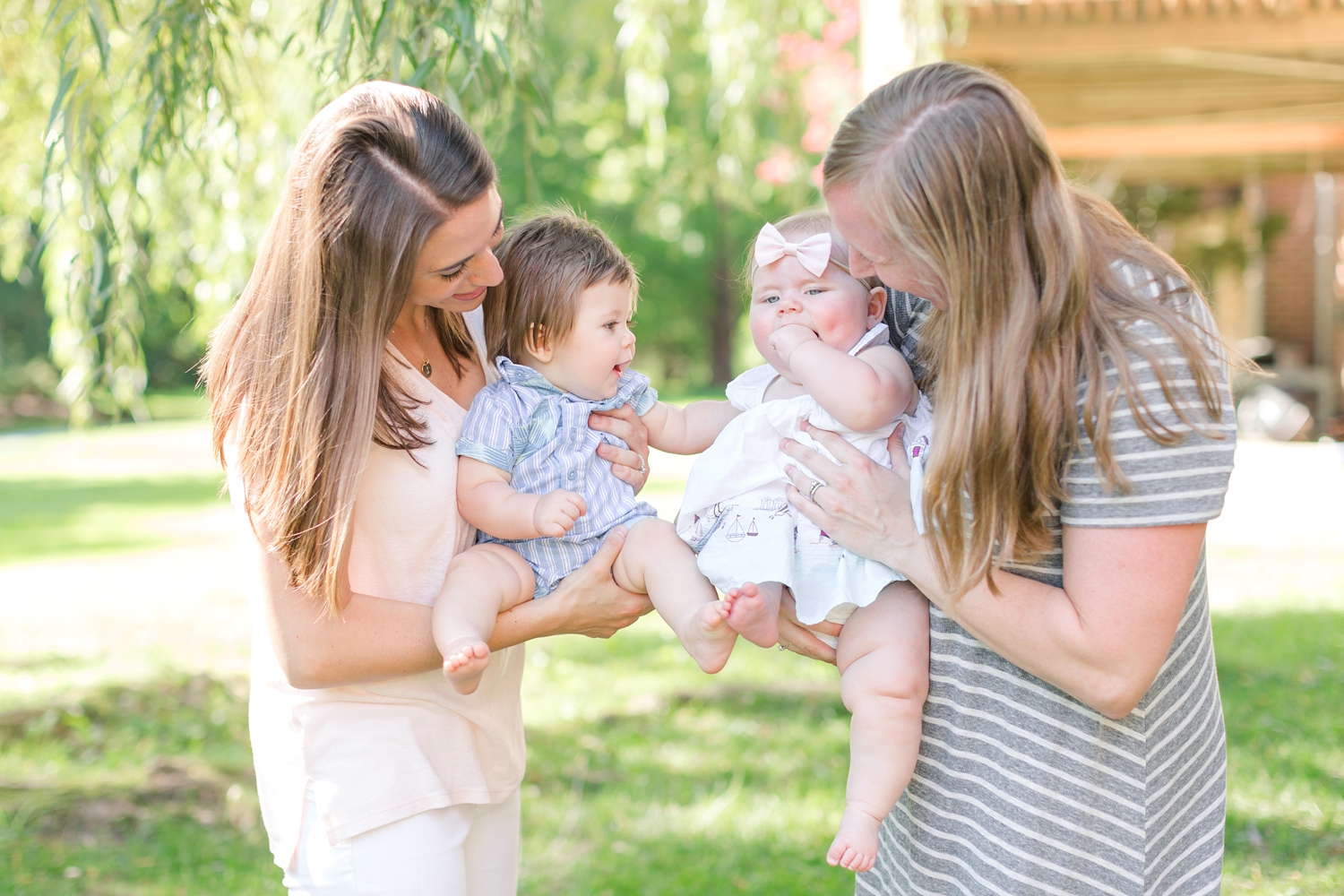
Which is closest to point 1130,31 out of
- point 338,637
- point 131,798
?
point 338,637

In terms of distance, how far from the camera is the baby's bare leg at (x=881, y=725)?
1.62 metres

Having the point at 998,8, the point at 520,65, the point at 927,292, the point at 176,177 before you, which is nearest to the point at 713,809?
the point at 520,65

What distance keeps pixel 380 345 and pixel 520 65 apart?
139 cm

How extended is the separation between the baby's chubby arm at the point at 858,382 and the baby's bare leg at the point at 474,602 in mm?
591

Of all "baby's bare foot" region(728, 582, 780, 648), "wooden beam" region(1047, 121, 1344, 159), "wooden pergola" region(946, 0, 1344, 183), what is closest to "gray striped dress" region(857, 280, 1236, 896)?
"baby's bare foot" region(728, 582, 780, 648)

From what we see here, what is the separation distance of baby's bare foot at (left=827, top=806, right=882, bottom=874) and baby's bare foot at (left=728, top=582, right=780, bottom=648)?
0.91ft

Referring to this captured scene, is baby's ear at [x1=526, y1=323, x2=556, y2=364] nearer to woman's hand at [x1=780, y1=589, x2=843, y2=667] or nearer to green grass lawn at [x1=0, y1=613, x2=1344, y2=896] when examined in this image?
woman's hand at [x1=780, y1=589, x2=843, y2=667]

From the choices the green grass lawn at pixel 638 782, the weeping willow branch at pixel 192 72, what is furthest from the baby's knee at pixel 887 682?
the green grass lawn at pixel 638 782

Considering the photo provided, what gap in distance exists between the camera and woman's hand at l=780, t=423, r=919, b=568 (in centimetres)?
163

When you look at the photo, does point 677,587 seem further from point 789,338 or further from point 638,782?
point 638,782

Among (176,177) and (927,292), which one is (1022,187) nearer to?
(927,292)

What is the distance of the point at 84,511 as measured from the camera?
34.2 ft

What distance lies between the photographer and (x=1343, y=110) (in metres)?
8.38

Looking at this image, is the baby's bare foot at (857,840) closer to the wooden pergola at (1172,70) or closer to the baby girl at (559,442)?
the baby girl at (559,442)
